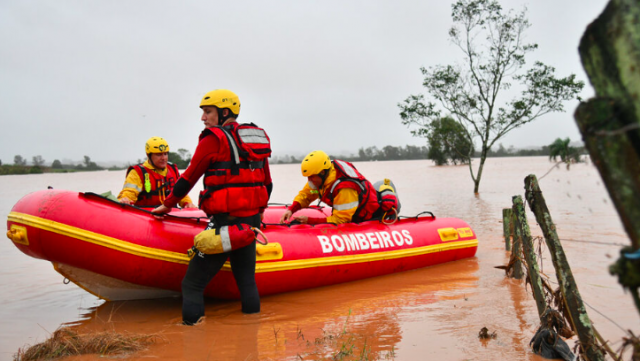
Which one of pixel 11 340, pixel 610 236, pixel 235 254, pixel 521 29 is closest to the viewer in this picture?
pixel 11 340

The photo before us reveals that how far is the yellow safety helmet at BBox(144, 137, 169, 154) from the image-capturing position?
6.52 meters

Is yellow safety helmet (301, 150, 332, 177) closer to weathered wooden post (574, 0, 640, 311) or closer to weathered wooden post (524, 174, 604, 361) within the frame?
weathered wooden post (524, 174, 604, 361)

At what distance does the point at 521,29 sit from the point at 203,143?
18.4m

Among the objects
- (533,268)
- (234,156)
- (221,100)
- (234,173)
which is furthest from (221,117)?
(533,268)

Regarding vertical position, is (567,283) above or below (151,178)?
below

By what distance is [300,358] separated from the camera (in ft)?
11.2

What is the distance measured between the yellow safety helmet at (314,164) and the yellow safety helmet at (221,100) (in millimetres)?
1810

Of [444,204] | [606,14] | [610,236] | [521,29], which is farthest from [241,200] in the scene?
[521,29]

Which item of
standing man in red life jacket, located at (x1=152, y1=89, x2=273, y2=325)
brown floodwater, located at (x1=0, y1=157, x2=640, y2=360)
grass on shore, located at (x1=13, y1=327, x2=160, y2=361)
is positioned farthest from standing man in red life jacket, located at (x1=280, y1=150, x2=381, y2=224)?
grass on shore, located at (x1=13, y1=327, x2=160, y2=361)

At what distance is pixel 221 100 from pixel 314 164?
198cm

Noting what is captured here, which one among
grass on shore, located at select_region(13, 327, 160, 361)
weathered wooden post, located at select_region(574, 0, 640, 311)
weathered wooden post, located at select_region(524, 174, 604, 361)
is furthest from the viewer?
grass on shore, located at select_region(13, 327, 160, 361)

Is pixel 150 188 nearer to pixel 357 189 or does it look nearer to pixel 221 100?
pixel 221 100

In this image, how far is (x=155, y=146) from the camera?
6.54 meters

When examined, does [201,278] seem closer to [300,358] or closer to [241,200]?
[241,200]
